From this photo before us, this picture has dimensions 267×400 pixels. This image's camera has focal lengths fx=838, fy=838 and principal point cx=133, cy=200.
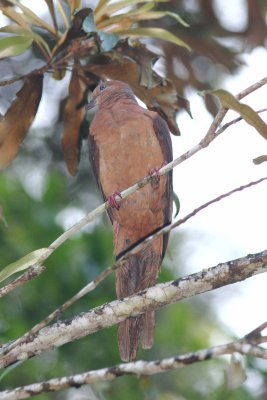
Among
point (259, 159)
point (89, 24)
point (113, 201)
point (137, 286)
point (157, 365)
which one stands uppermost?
point (89, 24)

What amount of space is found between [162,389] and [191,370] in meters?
0.48

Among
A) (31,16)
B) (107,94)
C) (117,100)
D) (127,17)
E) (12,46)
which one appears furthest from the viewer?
(107,94)

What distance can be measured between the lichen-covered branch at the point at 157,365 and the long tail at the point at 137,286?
4.24 feet

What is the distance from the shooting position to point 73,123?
4.89m

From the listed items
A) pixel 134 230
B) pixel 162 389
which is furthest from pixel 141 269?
pixel 162 389

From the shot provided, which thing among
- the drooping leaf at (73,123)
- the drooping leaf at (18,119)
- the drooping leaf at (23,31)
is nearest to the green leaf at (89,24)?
the drooping leaf at (23,31)

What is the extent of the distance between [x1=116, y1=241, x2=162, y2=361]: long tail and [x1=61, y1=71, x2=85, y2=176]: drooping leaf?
634 mm

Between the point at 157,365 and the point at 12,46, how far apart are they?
2.02 meters

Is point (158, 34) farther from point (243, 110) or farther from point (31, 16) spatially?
Answer: point (243, 110)

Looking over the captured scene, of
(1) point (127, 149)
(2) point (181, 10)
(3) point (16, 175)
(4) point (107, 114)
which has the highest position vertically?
(2) point (181, 10)

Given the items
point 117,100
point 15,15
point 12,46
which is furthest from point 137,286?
point 15,15

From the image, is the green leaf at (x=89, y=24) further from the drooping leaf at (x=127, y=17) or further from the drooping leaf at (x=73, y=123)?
the drooping leaf at (x=73, y=123)

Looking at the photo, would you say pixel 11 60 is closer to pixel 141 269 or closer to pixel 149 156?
pixel 149 156

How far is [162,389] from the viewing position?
589 cm
